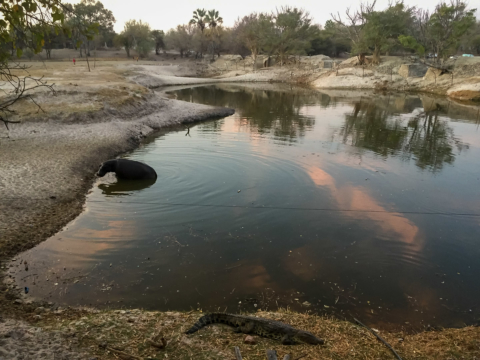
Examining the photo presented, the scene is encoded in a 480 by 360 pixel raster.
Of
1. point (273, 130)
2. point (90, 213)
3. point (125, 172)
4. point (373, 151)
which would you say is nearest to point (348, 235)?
point (90, 213)

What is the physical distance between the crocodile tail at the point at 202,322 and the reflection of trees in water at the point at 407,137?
14.9m

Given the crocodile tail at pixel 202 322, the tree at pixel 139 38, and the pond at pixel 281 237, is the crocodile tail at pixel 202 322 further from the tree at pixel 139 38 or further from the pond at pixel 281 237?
the tree at pixel 139 38

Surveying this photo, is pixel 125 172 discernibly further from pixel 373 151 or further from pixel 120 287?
pixel 373 151

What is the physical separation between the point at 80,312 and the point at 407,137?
2343 cm

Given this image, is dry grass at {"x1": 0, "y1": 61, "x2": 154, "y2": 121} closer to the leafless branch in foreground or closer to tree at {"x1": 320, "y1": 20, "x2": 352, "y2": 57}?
the leafless branch in foreground

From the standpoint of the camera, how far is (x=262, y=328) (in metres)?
6.01

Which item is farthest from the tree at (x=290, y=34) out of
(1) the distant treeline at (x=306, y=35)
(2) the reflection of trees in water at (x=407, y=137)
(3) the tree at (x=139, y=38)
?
(2) the reflection of trees in water at (x=407, y=137)

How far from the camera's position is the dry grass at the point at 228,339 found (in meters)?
5.37

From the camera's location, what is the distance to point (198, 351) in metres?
5.38

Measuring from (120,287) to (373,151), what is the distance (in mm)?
16771

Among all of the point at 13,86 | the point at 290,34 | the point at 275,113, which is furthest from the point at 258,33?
the point at 13,86

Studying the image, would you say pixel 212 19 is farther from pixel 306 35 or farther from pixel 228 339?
pixel 228 339

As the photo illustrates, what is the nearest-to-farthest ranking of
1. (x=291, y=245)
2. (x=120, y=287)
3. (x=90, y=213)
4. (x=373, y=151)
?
(x=120, y=287)
(x=291, y=245)
(x=90, y=213)
(x=373, y=151)

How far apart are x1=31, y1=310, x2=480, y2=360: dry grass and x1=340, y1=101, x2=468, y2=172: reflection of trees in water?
42.6ft
